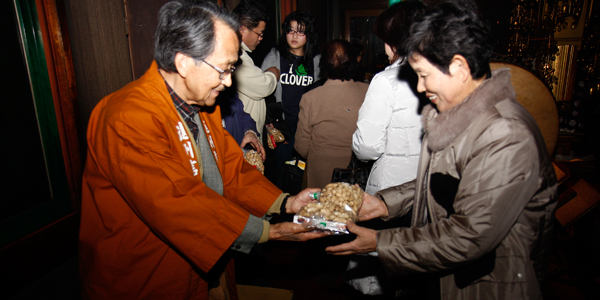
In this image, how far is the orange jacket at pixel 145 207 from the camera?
114cm

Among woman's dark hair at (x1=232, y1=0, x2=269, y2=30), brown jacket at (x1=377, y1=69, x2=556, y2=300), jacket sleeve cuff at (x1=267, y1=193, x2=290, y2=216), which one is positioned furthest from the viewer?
woman's dark hair at (x1=232, y1=0, x2=269, y2=30)

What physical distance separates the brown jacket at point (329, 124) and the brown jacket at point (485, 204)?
4.61 feet

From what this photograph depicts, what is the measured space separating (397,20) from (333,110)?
0.92 m

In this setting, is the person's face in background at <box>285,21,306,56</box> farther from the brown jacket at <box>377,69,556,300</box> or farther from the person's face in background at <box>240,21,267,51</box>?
the brown jacket at <box>377,69,556,300</box>

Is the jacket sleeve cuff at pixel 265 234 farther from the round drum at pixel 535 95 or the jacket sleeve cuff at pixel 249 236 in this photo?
the round drum at pixel 535 95

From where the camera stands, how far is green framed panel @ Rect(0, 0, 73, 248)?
143 cm

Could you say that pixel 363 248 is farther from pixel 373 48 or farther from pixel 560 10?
pixel 373 48

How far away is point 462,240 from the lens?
117 centimetres

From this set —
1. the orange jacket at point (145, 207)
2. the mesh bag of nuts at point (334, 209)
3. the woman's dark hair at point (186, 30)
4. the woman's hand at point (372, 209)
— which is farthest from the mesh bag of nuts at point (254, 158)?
the woman's dark hair at point (186, 30)

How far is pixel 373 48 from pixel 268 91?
23.0 feet

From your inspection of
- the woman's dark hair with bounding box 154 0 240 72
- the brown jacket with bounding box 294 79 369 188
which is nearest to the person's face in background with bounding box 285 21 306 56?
the brown jacket with bounding box 294 79 369 188

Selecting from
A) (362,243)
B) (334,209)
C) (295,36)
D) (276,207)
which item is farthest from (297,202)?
(295,36)

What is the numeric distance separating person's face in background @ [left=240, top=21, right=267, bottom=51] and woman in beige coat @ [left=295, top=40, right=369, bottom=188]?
0.68 metres

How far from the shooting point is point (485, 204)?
43.7 inches
